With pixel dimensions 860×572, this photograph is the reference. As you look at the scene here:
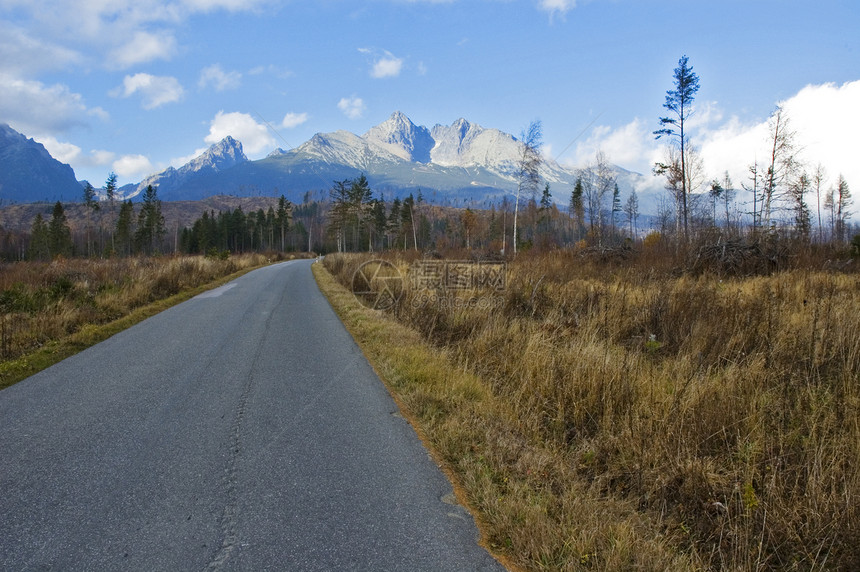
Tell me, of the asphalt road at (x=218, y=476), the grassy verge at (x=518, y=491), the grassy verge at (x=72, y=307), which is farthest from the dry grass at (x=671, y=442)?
the grassy verge at (x=72, y=307)

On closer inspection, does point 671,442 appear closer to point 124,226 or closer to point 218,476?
point 218,476

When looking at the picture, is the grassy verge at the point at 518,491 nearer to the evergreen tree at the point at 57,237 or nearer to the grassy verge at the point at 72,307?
the grassy verge at the point at 72,307

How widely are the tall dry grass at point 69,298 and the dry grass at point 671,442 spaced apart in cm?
716

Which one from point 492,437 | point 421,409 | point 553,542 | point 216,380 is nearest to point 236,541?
point 553,542

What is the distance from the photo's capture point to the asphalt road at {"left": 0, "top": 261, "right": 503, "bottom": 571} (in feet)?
7.86

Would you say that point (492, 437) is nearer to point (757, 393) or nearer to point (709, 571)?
point (709, 571)

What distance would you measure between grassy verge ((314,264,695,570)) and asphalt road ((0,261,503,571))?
0.18 m

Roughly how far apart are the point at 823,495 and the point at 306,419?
157 inches

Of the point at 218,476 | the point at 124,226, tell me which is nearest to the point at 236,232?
the point at 124,226

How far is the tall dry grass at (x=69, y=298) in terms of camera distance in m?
7.72

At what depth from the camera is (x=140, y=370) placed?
5910 millimetres

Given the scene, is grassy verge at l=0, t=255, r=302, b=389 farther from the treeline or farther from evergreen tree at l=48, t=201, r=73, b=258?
the treeline

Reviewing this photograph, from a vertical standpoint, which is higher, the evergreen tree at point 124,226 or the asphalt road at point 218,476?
the evergreen tree at point 124,226

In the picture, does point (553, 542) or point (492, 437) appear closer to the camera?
point (553, 542)
